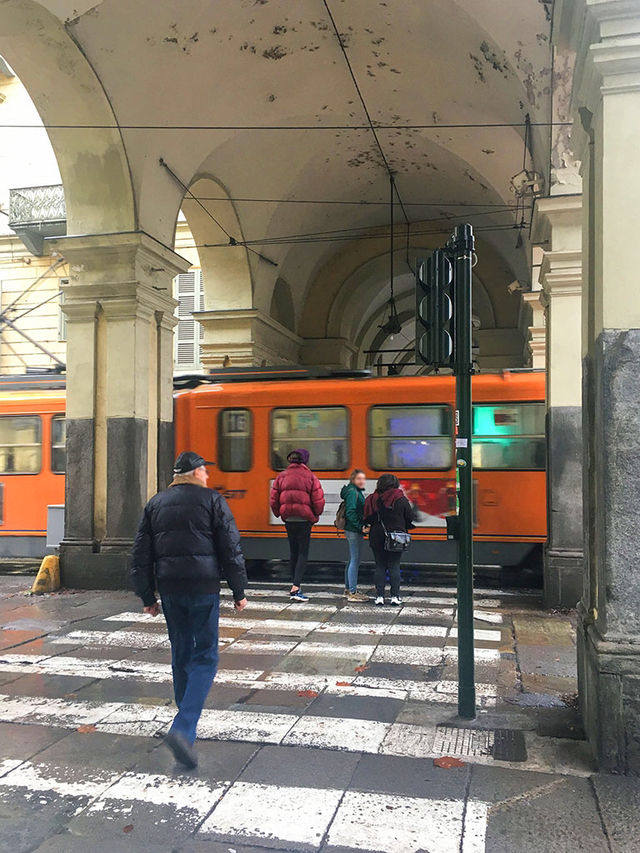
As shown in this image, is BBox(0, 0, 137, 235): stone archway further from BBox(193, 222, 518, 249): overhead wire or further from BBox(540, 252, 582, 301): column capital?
BBox(540, 252, 582, 301): column capital

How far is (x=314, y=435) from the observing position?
11.7m

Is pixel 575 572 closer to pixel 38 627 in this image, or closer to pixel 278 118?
pixel 38 627

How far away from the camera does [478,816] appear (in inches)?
144

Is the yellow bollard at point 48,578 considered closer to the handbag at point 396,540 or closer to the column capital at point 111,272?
the column capital at point 111,272

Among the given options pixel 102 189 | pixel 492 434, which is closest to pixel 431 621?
pixel 492 434

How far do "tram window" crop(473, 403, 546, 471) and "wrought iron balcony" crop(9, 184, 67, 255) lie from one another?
13992mm

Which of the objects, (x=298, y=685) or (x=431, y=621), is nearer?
(x=298, y=685)

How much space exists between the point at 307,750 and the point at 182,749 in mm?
752

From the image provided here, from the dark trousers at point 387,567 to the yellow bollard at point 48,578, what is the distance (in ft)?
14.2

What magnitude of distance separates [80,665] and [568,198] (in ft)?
23.0

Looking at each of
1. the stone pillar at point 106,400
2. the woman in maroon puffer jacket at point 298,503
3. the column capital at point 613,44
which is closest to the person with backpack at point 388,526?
the woman in maroon puffer jacket at point 298,503

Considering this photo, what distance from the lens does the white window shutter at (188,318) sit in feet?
72.6

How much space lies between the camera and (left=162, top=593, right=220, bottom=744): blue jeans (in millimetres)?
4309

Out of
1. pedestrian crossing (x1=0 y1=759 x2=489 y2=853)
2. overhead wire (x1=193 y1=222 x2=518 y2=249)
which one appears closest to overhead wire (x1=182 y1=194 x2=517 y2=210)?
overhead wire (x1=193 y1=222 x2=518 y2=249)
